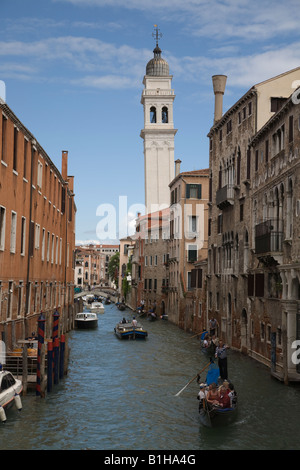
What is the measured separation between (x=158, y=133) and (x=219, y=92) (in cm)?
5133

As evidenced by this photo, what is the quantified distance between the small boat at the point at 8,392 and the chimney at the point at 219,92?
79.6ft

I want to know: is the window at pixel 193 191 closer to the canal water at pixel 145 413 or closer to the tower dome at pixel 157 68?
the canal water at pixel 145 413

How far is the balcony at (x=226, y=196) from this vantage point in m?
32.3

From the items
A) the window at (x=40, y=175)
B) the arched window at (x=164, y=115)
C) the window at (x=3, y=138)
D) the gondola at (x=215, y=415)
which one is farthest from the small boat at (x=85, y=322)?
the arched window at (x=164, y=115)

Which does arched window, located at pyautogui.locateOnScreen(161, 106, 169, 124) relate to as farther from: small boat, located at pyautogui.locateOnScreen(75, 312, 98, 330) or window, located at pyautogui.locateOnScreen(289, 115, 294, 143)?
window, located at pyautogui.locateOnScreen(289, 115, 294, 143)

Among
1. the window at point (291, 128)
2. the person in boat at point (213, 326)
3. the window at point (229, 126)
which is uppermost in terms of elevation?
the window at point (229, 126)

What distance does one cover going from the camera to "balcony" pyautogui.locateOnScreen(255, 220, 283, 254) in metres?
23.5

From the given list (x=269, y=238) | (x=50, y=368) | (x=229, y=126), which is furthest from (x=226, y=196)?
(x=50, y=368)

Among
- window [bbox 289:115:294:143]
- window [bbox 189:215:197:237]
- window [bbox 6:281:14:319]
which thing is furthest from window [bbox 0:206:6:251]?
window [bbox 189:215:197:237]

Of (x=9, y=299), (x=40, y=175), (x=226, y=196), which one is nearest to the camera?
(x=9, y=299)

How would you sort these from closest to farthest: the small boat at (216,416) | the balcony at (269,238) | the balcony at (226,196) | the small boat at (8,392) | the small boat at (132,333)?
the small boat at (8,392) < the small boat at (216,416) < the balcony at (269,238) < the balcony at (226,196) < the small boat at (132,333)

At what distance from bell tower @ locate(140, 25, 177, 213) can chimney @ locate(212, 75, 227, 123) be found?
47016 mm

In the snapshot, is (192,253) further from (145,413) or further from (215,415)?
(215,415)

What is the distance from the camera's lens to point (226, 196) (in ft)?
107
